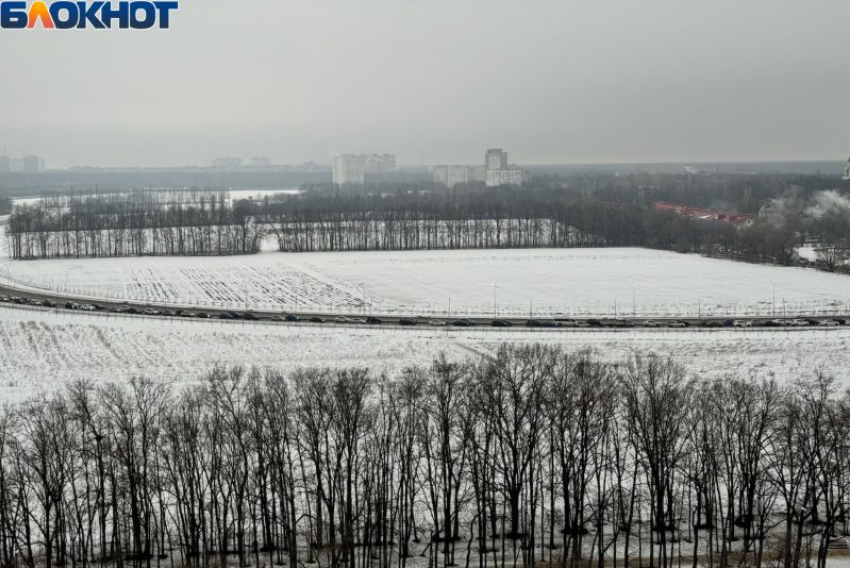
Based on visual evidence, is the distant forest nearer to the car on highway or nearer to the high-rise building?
the car on highway

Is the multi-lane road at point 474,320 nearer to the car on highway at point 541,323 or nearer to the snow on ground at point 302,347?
the car on highway at point 541,323

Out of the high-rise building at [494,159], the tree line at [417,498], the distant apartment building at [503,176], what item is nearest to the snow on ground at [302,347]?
the tree line at [417,498]

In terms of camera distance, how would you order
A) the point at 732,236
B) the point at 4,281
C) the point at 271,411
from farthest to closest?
the point at 732,236, the point at 4,281, the point at 271,411

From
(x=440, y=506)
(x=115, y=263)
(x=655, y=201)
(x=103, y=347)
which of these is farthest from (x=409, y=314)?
(x=655, y=201)

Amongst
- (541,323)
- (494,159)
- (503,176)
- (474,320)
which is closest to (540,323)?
(541,323)

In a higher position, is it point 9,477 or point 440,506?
point 9,477

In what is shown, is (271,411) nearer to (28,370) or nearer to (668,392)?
(668,392)

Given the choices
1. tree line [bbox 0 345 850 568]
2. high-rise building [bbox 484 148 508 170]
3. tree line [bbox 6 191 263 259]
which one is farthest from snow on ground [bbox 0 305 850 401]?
high-rise building [bbox 484 148 508 170]
